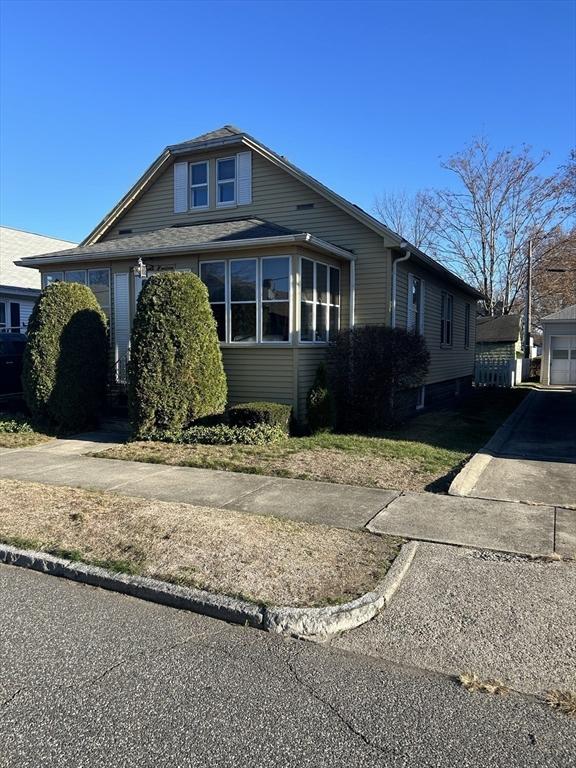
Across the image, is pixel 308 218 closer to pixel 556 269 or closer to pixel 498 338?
pixel 498 338

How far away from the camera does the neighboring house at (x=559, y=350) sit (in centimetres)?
2906

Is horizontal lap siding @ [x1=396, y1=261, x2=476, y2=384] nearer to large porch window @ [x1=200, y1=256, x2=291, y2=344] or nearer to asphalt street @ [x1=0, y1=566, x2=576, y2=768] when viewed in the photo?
large porch window @ [x1=200, y1=256, x2=291, y2=344]

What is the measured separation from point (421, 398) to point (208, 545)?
1226cm

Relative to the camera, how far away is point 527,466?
352 inches

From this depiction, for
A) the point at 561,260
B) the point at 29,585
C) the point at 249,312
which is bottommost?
the point at 29,585

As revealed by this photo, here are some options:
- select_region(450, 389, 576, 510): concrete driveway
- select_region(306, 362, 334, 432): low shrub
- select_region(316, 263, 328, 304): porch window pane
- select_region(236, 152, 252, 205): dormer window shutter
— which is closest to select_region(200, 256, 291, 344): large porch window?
select_region(316, 263, 328, 304): porch window pane

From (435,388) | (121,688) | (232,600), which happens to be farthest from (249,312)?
(121,688)

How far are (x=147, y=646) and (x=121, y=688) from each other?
48cm

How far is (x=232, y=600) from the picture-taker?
4125 millimetres

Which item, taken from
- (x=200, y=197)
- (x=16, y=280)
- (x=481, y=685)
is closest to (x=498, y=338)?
(x=200, y=197)

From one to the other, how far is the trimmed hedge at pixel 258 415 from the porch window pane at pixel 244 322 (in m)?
2.15

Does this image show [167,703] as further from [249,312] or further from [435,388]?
[435,388]

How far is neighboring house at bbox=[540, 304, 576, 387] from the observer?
95.3 feet

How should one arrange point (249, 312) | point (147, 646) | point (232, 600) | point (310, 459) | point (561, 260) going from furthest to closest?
point (561, 260) → point (249, 312) → point (310, 459) → point (232, 600) → point (147, 646)
